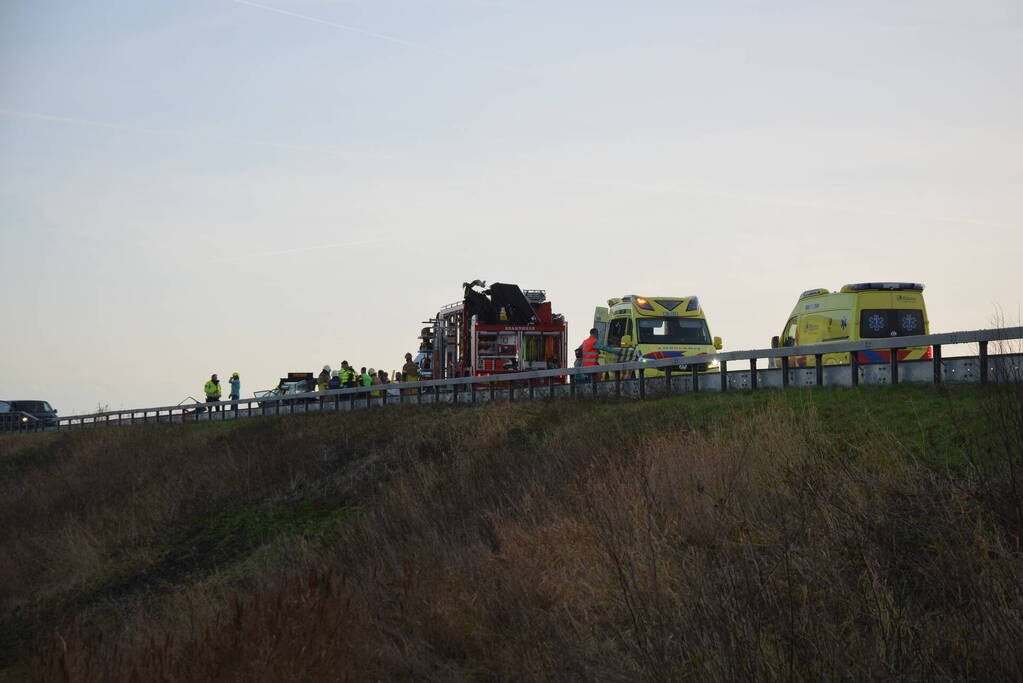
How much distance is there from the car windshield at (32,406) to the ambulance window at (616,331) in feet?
129

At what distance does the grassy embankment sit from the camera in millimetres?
6594

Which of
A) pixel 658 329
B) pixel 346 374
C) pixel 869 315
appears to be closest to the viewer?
pixel 869 315

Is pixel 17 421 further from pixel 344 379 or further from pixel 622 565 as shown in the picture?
pixel 622 565

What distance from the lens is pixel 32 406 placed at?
186ft

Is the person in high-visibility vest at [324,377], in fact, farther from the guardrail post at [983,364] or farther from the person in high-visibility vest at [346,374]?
the guardrail post at [983,364]

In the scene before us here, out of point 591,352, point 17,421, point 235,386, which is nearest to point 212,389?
point 235,386

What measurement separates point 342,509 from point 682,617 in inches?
484

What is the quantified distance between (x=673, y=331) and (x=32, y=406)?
4141 cm

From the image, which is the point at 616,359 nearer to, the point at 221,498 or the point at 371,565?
the point at 221,498

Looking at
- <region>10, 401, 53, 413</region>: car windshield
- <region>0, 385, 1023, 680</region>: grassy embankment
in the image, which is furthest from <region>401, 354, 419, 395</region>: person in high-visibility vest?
<region>10, 401, 53, 413</region>: car windshield

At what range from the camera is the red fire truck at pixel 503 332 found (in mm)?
32188

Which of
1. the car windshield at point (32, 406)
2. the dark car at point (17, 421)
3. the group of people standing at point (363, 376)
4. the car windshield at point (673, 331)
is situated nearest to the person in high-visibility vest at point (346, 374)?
the group of people standing at point (363, 376)

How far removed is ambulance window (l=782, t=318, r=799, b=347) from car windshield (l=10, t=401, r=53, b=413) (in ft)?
145

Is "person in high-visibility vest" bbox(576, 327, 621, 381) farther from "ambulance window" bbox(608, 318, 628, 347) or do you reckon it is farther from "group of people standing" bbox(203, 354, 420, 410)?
"group of people standing" bbox(203, 354, 420, 410)
